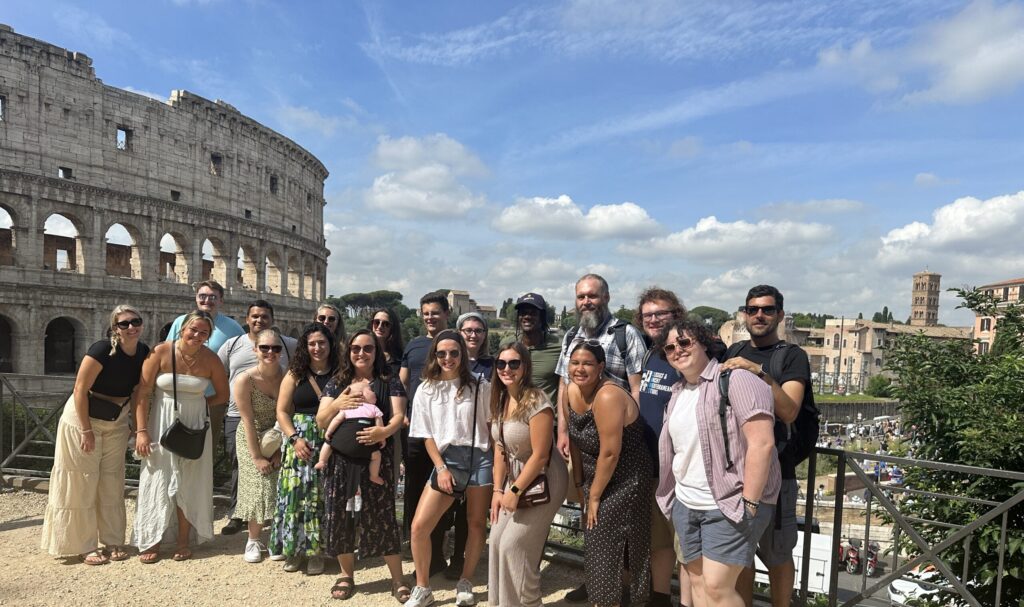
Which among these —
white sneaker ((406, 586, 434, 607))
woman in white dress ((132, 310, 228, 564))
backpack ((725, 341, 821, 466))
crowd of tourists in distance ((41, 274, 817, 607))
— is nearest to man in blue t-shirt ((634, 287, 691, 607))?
crowd of tourists in distance ((41, 274, 817, 607))

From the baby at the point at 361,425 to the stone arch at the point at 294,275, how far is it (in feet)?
104

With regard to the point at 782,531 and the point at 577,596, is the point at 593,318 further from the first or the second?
the point at 577,596

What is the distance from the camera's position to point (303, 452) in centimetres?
391

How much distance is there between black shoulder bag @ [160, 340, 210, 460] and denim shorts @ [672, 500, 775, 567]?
141 inches

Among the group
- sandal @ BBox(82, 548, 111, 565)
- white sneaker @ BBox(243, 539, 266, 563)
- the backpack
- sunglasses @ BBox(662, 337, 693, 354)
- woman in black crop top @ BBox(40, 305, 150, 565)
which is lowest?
sandal @ BBox(82, 548, 111, 565)

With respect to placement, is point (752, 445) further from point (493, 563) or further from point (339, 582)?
point (339, 582)

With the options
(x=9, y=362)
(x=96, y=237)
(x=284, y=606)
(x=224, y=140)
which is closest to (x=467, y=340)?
(x=284, y=606)

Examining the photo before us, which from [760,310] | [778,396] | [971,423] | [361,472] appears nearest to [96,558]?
[361,472]

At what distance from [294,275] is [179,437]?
31.6m

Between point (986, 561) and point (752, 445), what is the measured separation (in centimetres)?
304

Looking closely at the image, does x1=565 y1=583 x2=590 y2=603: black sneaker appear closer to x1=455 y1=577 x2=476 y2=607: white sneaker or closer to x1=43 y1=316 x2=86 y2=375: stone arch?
x1=455 y1=577 x2=476 y2=607: white sneaker

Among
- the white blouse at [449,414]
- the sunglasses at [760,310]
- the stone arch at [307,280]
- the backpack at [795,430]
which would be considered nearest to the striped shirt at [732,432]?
the backpack at [795,430]

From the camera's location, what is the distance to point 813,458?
3258mm

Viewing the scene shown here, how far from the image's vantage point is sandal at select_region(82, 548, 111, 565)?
166 inches
